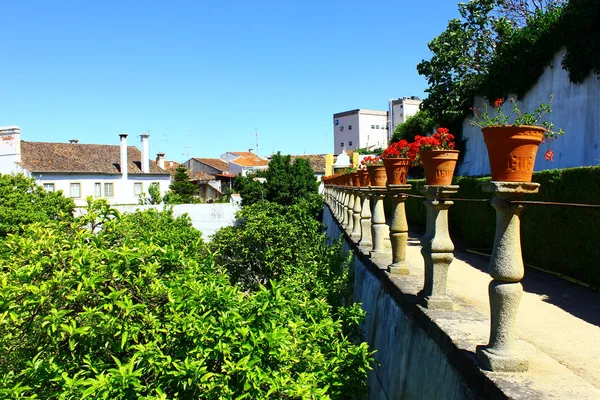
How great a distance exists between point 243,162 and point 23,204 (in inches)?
1493

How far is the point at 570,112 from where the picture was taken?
457 inches

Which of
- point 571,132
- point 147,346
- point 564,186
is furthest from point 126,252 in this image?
point 571,132

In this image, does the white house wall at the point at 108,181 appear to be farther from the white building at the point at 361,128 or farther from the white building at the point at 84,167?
the white building at the point at 361,128

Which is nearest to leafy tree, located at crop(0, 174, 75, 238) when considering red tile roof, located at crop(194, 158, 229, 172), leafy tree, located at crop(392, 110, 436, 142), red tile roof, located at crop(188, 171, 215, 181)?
leafy tree, located at crop(392, 110, 436, 142)

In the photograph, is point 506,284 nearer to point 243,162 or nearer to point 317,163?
point 317,163

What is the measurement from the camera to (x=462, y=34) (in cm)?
1773

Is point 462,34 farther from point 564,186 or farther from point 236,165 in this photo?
point 236,165

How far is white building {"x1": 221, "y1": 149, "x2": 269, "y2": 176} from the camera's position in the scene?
171 feet

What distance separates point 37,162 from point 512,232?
38.9 m

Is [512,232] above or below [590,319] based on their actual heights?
A: above

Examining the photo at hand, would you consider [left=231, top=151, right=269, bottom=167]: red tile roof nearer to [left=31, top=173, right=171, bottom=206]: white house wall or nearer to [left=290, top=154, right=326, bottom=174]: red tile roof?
[left=290, top=154, right=326, bottom=174]: red tile roof

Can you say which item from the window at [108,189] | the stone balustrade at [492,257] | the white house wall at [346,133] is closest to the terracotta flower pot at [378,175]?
the stone balustrade at [492,257]

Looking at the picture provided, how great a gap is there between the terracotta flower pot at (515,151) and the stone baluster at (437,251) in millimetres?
1067

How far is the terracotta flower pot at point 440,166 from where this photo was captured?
393 cm
